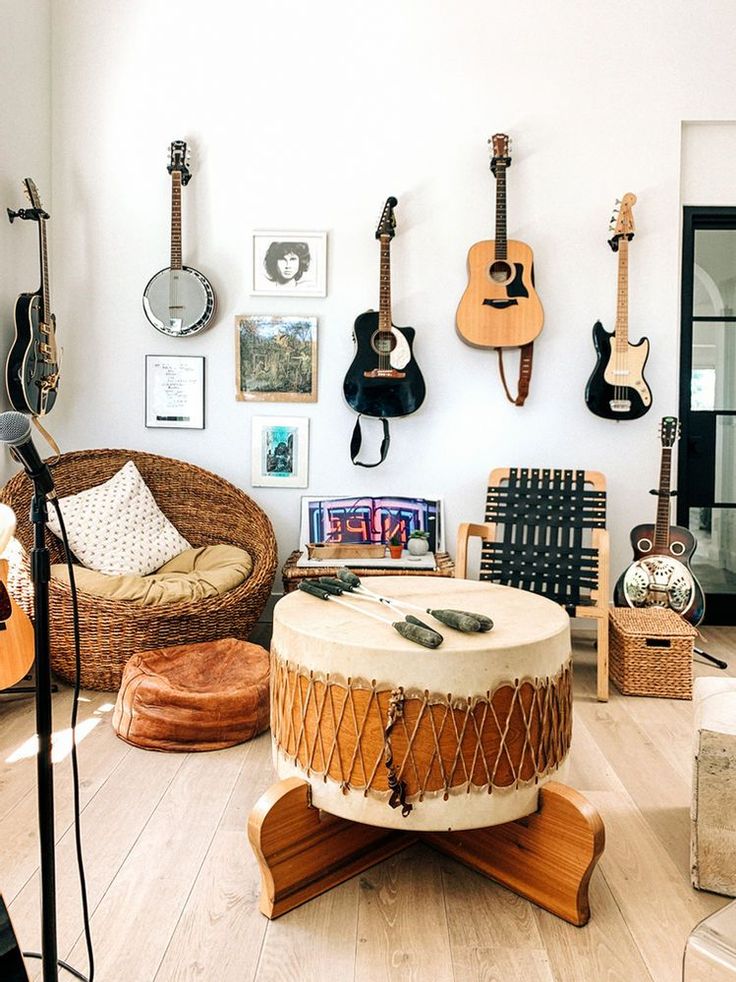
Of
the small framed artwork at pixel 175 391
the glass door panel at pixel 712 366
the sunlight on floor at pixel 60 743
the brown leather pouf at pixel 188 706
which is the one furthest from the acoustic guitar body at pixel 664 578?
the sunlight on floor at pixel 60 743

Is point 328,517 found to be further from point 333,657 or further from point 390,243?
point 333,657

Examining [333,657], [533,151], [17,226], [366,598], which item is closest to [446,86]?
[533,151]

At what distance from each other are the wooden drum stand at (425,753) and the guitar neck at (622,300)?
2287 mm

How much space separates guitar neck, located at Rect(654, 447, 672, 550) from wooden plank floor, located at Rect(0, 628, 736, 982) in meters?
1.34

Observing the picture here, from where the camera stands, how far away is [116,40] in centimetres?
377

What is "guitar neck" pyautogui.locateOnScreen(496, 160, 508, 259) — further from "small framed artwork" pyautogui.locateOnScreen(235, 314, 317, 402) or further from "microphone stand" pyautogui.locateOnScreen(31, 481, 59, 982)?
"microphone stand" pyautogui.locateOnScreen(31, 481, 59, 982)

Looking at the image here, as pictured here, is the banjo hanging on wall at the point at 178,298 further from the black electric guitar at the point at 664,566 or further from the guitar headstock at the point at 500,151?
the black electric guitar at the point at 664,566

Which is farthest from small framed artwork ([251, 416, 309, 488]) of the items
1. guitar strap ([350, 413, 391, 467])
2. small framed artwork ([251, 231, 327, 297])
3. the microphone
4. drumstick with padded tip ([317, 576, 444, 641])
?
the microphone

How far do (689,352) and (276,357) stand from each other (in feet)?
6.80

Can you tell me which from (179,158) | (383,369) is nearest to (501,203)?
(383,369)

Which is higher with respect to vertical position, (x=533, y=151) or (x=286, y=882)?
(x=533, y=151)

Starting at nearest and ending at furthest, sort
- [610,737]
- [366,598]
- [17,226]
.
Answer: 1. [366,598]
2. [610,737]
3. [17,226]

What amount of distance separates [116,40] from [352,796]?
12.3ft

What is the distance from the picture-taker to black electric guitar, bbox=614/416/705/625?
3.41 m
